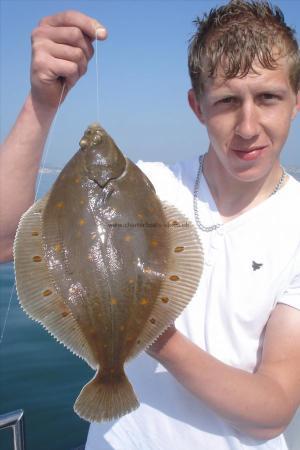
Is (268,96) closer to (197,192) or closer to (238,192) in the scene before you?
(238,192)

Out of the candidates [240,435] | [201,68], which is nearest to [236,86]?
[201,68]

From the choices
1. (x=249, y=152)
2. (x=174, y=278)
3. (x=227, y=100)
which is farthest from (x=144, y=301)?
(x=227, y=100)

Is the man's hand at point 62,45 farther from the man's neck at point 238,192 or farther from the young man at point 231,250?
the man's neck at point 238,192

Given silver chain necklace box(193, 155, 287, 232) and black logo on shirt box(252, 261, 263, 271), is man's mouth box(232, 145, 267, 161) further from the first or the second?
black logo on shirt box(252, 261, 263, 271)

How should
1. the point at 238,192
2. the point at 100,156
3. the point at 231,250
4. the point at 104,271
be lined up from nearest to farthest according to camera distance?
the point at 104,271, the point at 100,156, the point at 231,250, the point at 238,192

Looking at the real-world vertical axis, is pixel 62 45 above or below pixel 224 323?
above

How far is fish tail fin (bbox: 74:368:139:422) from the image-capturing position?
1831 mm

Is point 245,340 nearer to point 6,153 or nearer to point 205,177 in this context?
point 205,177

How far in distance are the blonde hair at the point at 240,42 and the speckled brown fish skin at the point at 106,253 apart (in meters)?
0.89

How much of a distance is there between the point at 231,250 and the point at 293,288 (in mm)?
408

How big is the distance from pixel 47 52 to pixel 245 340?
1.88 meters

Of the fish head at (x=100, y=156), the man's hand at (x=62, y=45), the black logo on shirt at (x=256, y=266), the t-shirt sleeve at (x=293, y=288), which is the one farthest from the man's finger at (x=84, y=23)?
the t-shirt sleeve at (x=293, y=288)

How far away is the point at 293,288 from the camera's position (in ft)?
7.66

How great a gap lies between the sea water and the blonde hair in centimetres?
169
